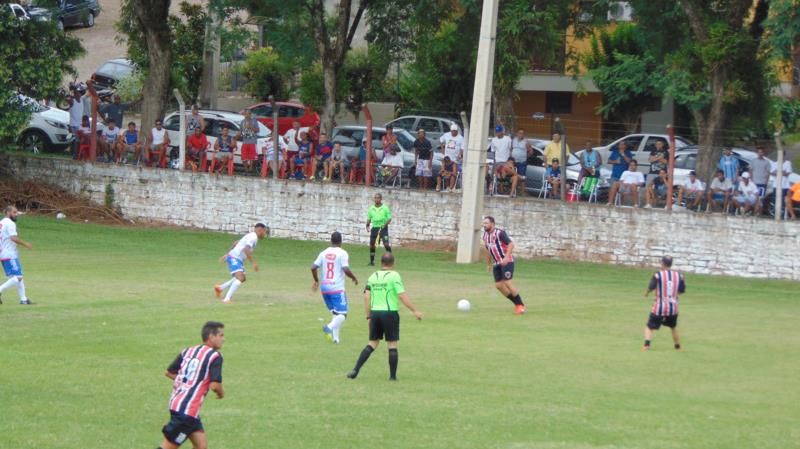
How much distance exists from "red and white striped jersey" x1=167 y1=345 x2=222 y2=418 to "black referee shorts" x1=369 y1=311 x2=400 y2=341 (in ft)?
15.9

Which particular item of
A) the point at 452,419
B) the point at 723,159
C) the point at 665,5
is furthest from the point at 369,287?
the point at 665,5

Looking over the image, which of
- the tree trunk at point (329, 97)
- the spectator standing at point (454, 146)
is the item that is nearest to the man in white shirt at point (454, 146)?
the spectator standing at point (454, 146)

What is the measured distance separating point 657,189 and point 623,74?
620 inches

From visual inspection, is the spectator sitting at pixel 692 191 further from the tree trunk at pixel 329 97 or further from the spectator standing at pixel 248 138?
the spectator standing at pixel 248 138

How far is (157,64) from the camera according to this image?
39.5 metres

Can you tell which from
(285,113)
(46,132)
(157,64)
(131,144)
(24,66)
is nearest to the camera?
(24,66)

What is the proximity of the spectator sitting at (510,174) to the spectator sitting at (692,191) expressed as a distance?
441 centimetres

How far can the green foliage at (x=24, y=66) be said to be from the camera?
3641cm

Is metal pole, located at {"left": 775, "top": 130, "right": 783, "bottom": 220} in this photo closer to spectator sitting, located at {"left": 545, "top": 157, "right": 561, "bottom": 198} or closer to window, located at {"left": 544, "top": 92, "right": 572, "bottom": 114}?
spectator sitting, located at {"left": 545, "top": 157, "right": 561, "bottom": 198}

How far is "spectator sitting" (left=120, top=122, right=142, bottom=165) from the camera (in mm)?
38000

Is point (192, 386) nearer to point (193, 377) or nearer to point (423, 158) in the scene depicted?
point (193, 377)

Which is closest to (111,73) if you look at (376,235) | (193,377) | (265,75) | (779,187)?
(265,75)

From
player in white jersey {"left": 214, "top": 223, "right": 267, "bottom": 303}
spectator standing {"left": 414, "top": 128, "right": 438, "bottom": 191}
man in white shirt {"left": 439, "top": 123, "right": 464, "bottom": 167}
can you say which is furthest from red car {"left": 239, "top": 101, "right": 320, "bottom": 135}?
player in white jersey {"left": 214, "top": 223, "right": 267, "bottom": 303}

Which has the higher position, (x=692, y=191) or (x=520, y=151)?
(x=520, y=151)
